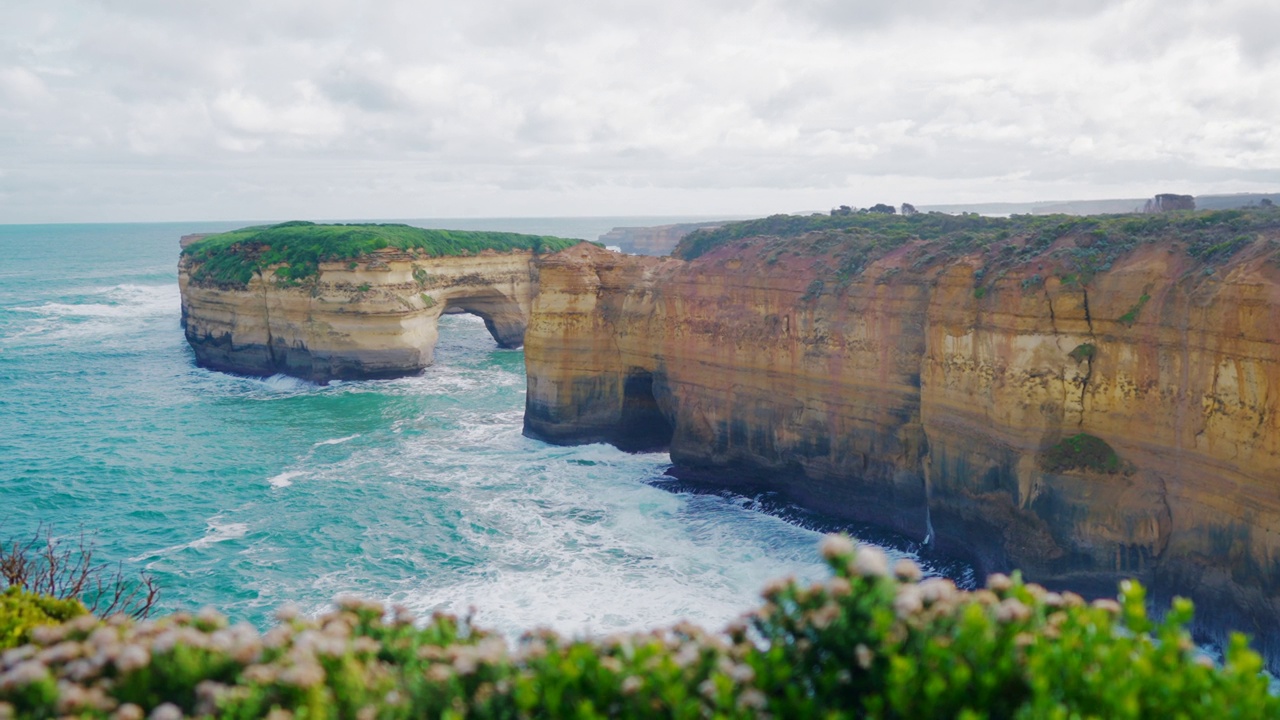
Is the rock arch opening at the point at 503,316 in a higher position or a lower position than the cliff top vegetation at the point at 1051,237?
lower

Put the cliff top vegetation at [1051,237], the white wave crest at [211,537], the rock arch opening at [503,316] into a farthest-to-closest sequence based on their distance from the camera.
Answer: the rock arch opening at [503,316]
the white wave crest at [211,537]
the cliff top vegetation at [1051,237]

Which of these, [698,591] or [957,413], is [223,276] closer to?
[698,591]

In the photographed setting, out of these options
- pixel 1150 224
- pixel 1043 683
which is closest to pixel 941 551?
pixel 1150 224

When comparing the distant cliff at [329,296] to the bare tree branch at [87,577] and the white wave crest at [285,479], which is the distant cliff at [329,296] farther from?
the bare tree branch at [87,577]

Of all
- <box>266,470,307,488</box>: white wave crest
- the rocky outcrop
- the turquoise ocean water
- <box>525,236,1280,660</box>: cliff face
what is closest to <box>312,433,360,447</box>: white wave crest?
the turquoise ocean water

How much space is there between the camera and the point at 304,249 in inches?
1788

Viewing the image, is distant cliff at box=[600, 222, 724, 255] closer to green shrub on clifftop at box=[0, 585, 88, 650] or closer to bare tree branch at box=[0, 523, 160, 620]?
bare tree branch at box=[0, 523, 160, 620]

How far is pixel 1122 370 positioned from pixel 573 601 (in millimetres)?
11497

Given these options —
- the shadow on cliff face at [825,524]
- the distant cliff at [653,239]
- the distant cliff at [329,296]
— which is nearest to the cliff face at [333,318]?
the distant cliff at [329,296]

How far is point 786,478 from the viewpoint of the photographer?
23062mm

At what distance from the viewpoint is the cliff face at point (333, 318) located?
42.6 meters

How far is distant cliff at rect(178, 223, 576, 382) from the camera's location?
42688 mm

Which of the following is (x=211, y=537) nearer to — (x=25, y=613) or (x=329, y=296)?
(x=25, y=613)

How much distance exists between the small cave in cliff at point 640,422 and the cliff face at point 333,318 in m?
19.0
